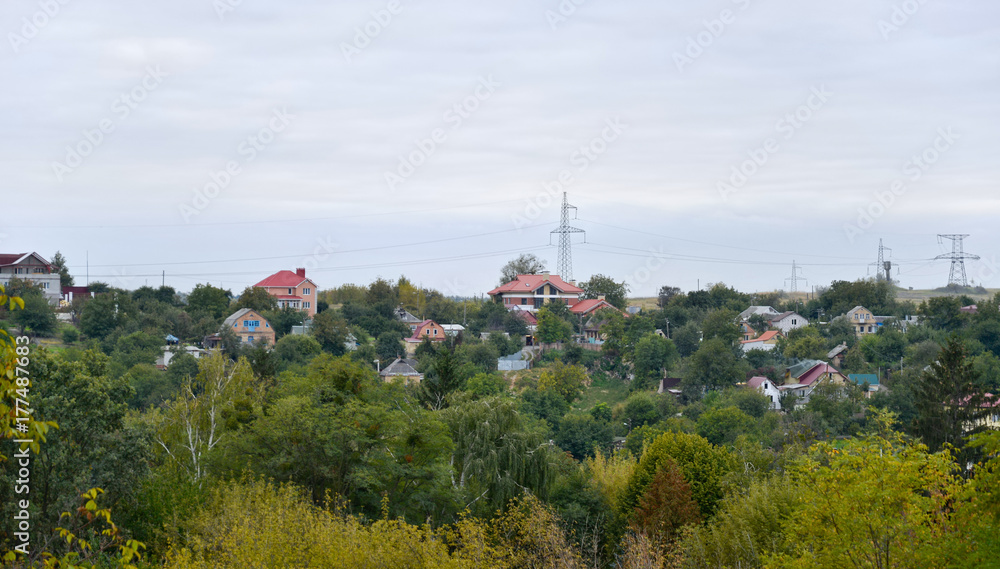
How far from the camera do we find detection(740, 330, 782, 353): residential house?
240 feet

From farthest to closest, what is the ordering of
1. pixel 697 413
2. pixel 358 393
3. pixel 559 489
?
pixel 697 413 → pixel 559 489 → pixel 358 393

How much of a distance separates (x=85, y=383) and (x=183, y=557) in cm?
693

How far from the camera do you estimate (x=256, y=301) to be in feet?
239

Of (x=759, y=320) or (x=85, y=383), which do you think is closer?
(x=85, y=383)

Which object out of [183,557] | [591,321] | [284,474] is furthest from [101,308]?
[183,557]

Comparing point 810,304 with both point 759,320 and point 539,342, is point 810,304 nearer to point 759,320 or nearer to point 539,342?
point 759,320

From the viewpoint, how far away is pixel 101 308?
202 feet

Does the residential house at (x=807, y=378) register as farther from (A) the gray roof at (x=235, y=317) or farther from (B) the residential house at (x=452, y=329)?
(A) the gray roof at (x=235, y=317)

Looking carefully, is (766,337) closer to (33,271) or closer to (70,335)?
(70,335)

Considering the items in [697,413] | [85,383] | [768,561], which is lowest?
[697,413]

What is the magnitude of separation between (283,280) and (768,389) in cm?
4945

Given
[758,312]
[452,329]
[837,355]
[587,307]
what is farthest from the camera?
[758,312]

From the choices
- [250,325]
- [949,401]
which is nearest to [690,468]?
[949,401]

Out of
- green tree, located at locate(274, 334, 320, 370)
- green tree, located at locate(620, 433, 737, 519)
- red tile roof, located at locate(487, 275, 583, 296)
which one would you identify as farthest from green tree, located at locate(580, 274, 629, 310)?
green tree, located at locate(620, 433, 737, 519)
